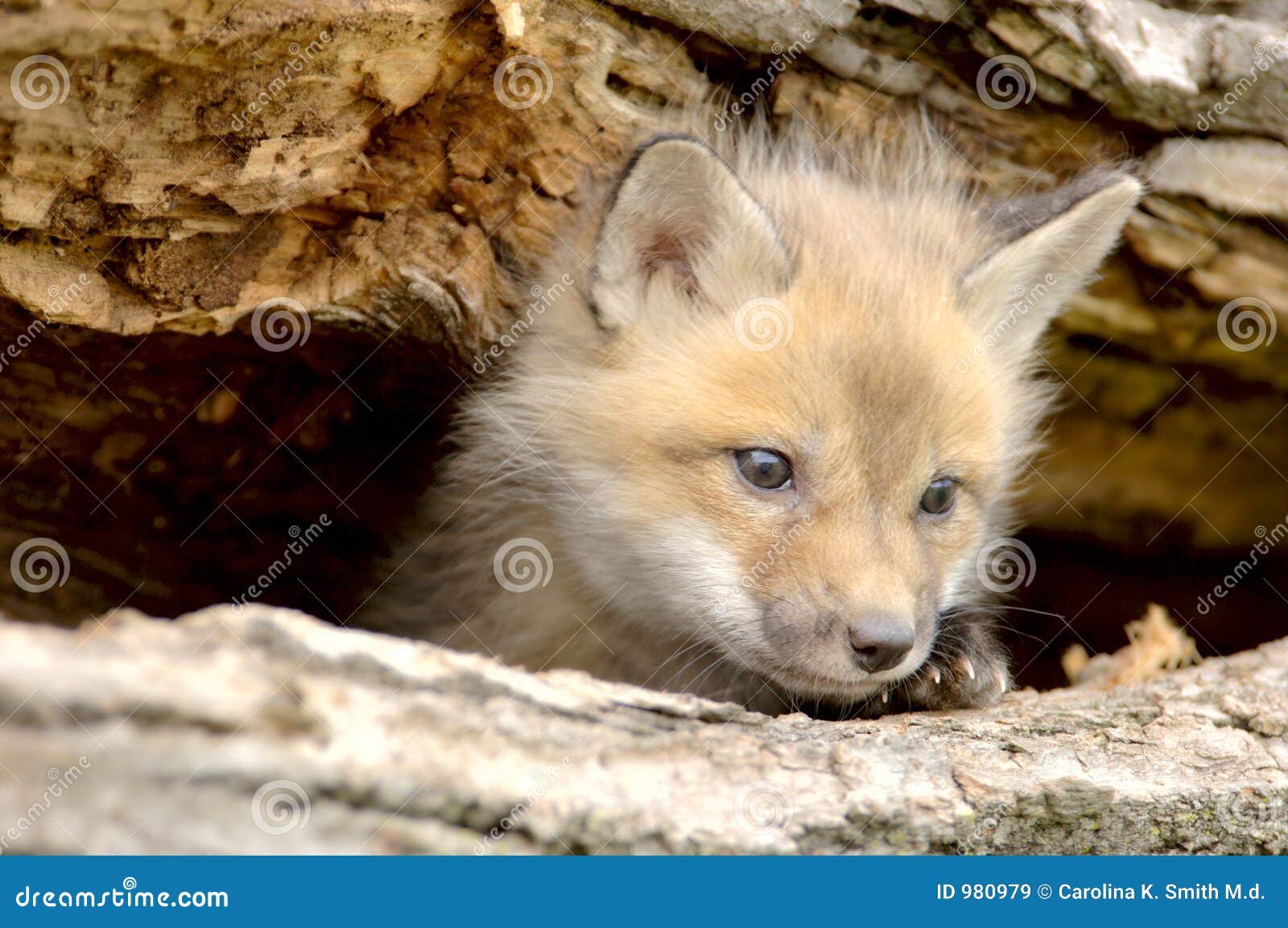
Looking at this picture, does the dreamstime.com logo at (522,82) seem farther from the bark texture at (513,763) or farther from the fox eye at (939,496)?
the bark texture at (513,763)

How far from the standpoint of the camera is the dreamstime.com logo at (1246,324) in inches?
164

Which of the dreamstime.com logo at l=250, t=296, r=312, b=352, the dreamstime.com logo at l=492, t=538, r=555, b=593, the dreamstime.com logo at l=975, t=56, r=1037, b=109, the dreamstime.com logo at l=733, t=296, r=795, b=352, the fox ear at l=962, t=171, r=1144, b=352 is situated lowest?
the dreamstime.com logo at l=492, t=538, r=555, b=593

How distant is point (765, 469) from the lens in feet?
10.5

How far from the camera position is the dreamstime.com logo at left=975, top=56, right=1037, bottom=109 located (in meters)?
3.82

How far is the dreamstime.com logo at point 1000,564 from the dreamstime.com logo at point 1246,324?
45.7 inches

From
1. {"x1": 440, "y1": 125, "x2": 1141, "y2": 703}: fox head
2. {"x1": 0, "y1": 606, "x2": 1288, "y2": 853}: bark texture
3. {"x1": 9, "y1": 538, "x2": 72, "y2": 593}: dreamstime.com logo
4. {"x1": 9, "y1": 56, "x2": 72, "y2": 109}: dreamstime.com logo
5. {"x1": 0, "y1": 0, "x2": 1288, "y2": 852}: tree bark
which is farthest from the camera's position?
{"x1": 9, "y1": 538, "x2": 72, "y2": 593}: dreamstime.com logo

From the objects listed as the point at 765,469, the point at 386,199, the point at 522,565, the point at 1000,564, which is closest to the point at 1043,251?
the point at 1000,564

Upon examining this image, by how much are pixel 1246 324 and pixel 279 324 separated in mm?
3669

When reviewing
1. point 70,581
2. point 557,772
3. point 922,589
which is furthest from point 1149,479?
point 70,581

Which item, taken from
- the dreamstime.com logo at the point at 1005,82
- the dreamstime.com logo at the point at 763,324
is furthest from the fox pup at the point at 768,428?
the dreamstime.com logo at the point at 1005,82

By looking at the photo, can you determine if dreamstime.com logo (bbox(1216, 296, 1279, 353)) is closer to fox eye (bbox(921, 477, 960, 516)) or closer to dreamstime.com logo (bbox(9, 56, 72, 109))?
fox eye (bbox(921, 477, 960, 516))

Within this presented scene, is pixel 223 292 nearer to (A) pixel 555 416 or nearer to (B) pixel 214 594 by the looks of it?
(A) pixel 555 416

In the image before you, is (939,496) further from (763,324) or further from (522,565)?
(522,565)

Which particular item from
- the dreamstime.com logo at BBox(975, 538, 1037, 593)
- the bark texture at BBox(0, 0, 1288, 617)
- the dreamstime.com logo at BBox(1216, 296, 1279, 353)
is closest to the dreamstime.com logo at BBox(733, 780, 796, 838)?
the dreamstime.com logo at BBox(975, 538, 1037, 593)
